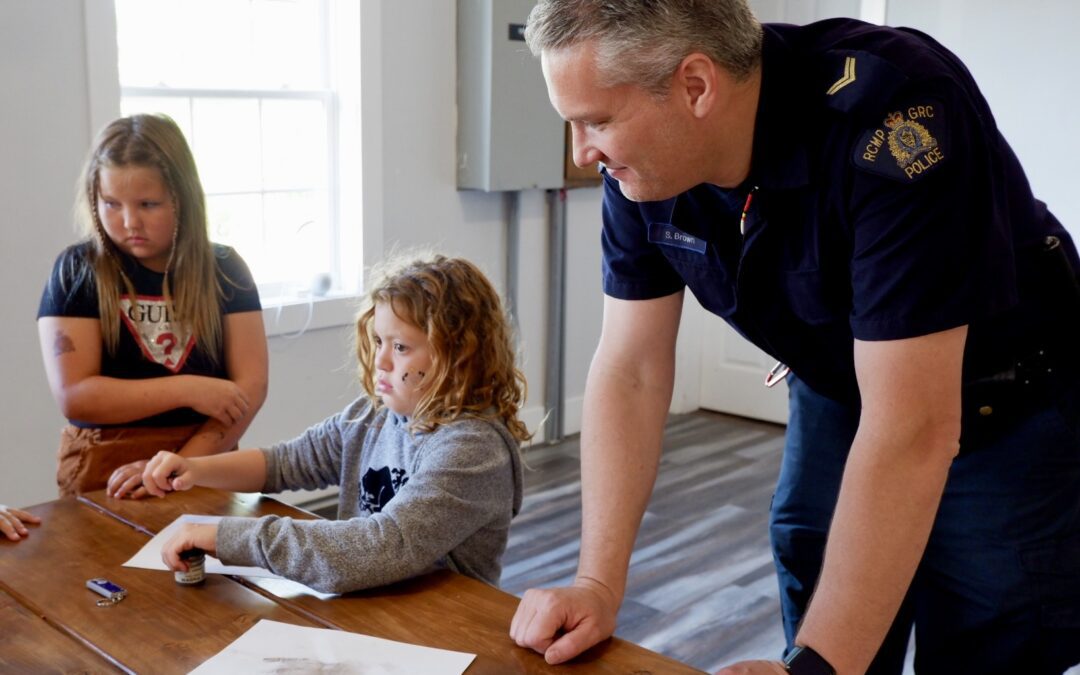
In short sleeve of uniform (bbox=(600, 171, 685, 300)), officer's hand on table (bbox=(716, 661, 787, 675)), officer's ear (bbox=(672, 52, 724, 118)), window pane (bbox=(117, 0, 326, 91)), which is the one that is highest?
window pane (bbox=(117, 0, 326, 91))

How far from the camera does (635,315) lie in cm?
143

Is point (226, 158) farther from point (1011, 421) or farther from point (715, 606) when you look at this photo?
point (1011, 421)

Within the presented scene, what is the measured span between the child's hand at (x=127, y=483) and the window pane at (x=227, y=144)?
199cm

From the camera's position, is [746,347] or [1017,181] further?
[746,347]

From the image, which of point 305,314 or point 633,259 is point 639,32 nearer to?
point 633,259

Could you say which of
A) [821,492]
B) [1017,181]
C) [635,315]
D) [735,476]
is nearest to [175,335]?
[635,315]

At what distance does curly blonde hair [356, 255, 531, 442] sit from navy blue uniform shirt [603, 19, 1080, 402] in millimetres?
263

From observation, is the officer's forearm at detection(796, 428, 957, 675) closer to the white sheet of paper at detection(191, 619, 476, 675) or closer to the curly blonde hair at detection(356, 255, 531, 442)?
the white sheet of paper at detection(191, 619, 476, 675)

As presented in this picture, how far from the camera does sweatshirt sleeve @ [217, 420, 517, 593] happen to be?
1.34m

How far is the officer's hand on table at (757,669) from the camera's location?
1031 mm

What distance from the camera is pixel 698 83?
1.13 m

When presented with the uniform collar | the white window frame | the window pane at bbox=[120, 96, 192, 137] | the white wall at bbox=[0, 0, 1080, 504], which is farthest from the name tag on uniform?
the white window frame

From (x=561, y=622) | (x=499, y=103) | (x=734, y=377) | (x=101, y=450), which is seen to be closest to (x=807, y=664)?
(x=561, y=622)

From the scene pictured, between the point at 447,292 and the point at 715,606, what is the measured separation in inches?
71.5
